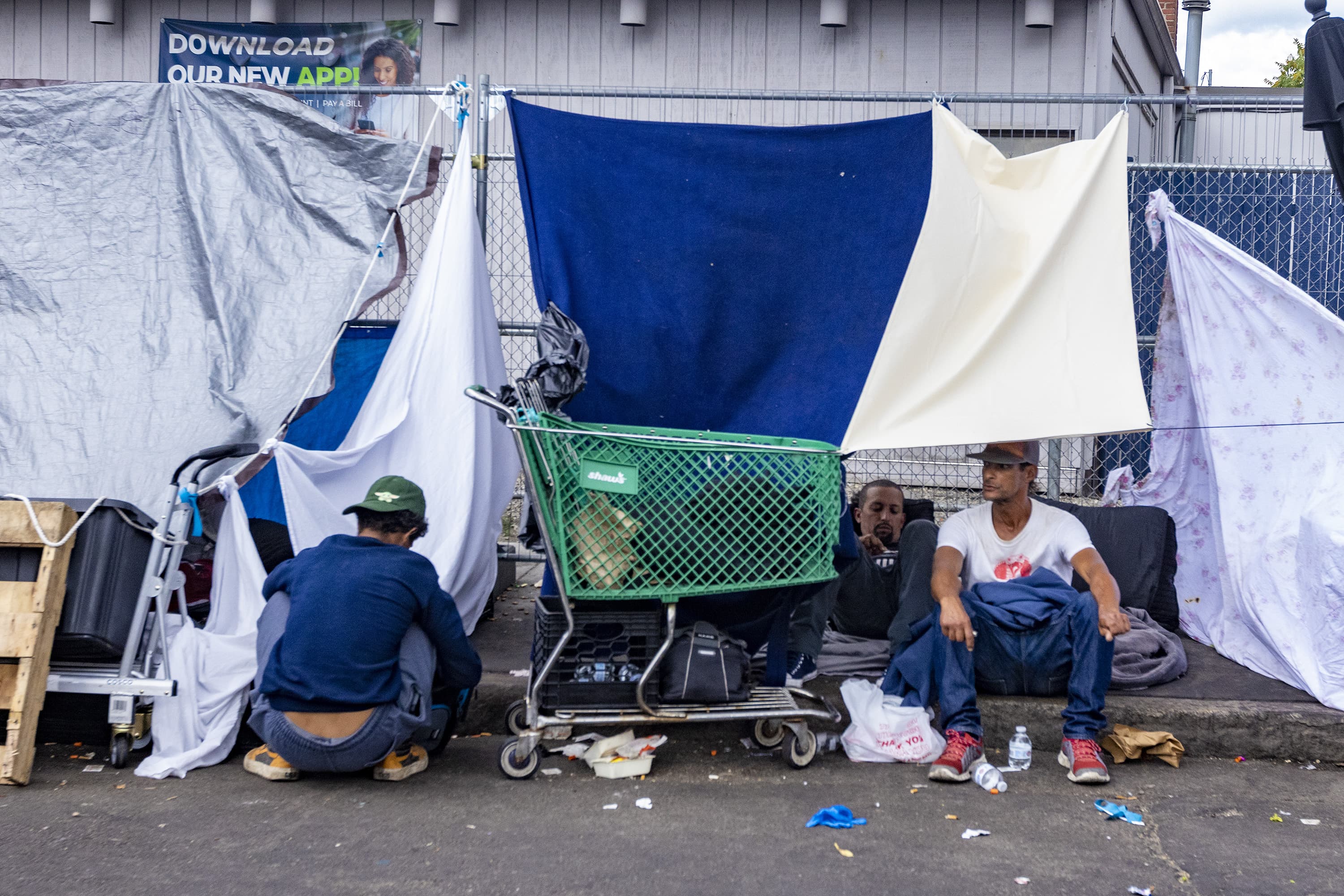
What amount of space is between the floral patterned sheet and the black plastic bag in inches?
110

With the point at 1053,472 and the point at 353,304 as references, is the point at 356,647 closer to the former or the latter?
the point at 353,304

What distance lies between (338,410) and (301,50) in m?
4.74

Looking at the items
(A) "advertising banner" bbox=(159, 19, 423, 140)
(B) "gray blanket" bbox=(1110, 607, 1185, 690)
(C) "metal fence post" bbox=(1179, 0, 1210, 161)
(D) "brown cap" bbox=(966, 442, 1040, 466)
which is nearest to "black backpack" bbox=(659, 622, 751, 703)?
(D) "brown cap" bbox=(966, 442, 1040, 466)

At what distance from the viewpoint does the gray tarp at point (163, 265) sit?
15.3 feet

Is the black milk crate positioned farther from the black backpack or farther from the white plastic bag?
the white plastic bag

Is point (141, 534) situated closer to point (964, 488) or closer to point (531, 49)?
point (964, 488)

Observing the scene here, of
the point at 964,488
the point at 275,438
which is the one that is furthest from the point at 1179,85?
the point at 275,438

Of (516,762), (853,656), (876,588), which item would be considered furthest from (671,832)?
(876,588)

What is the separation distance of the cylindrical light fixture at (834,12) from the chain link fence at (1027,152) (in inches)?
26.3

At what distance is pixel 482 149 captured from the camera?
211 inches

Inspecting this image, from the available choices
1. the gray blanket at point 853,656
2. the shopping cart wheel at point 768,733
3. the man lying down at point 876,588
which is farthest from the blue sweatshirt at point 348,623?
the gray blanket at point 853,656

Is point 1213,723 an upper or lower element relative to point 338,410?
lower

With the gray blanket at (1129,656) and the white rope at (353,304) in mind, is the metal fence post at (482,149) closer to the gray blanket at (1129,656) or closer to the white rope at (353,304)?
the white rope at (353,304)

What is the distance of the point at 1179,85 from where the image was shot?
40.5 ft
